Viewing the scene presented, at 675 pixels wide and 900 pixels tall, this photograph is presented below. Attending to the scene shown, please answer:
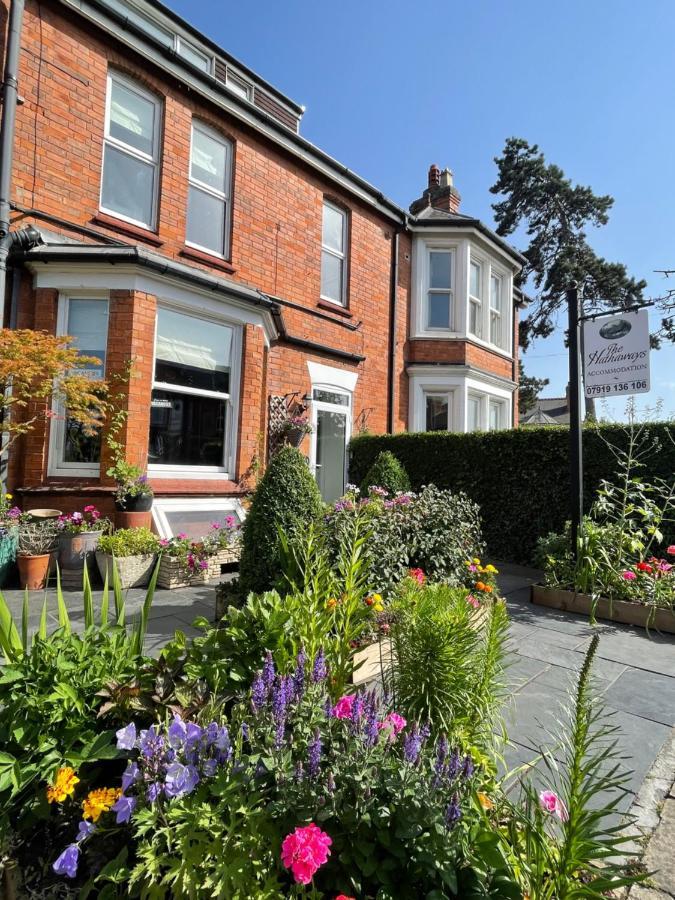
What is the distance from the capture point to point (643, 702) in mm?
2695

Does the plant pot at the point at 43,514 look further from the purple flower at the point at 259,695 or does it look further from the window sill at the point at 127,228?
the purple flower at the point at 259,695

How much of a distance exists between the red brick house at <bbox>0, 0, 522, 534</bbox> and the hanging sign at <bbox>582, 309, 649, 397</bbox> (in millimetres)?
4374

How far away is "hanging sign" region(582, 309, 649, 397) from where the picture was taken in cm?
471

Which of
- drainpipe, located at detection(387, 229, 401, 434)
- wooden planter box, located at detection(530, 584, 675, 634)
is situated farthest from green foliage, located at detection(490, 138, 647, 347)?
wooden planter box, located at detection(530, 584, 675, 634)

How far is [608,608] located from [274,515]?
3.20 m

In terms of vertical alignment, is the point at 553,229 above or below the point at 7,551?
above

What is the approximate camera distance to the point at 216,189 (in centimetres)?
750

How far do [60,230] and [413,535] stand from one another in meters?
5.60

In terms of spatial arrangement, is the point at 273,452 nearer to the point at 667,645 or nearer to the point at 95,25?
the point at 667,645

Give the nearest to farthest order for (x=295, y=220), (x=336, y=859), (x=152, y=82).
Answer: (x=336, y=859) < (x=152, y=82) < (x=295, y=220)

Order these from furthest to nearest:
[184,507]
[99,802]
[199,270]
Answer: [199,270] → [184,507] → [99,802]

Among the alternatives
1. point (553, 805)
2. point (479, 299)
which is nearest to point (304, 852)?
point (553, 805)

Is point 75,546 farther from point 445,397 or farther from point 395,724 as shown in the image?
point 445,397

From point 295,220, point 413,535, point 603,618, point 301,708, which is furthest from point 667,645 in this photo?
point 295,220
